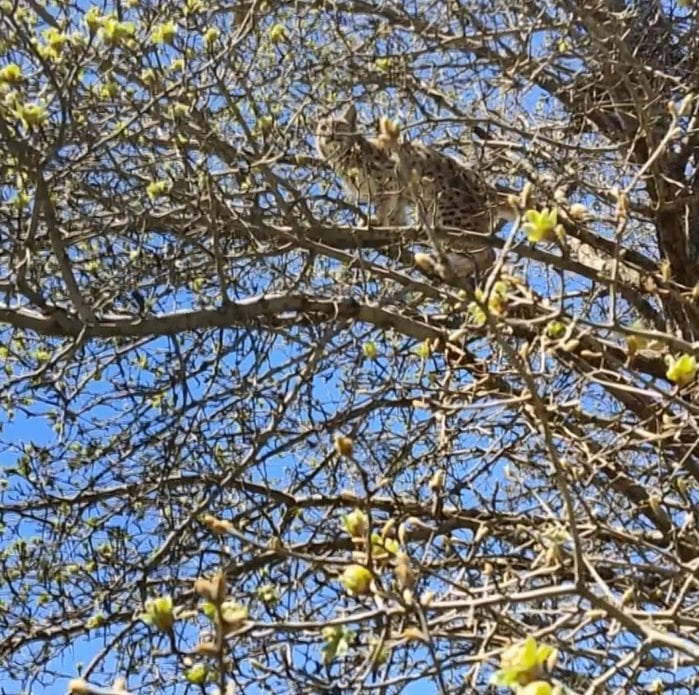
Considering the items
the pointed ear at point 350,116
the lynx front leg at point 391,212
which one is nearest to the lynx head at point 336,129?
the pointed ear at point 350,116

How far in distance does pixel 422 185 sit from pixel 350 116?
97cm

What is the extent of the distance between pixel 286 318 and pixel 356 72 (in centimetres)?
115

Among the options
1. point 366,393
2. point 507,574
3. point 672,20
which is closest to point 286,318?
point 366,393

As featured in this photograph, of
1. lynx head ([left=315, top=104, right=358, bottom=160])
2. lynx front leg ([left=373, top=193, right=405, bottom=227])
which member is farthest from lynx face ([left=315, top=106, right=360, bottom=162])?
lynx front leg ([left=373, top=193, right=405, bottom=227])

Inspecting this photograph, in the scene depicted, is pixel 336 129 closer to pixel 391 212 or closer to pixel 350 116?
pixel 350 116

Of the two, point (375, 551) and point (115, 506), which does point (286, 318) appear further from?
point (375, 551)

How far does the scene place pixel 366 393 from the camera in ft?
12.8

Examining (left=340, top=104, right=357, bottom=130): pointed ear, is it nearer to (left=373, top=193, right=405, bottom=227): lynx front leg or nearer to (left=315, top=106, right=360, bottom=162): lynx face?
(left=315, top=106, right=360, bottom=162): lynx face

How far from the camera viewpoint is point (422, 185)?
422 cm

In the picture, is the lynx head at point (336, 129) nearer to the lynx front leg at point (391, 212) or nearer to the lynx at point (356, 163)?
the lynx at point (356, 163)

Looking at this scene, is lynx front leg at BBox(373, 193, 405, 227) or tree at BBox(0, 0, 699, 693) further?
lynx front leg at BBox(373, 193, 405, 227)

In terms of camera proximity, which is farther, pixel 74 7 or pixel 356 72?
pixel 356 72

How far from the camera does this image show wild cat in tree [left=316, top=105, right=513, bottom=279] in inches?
184

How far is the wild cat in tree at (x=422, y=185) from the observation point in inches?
184
